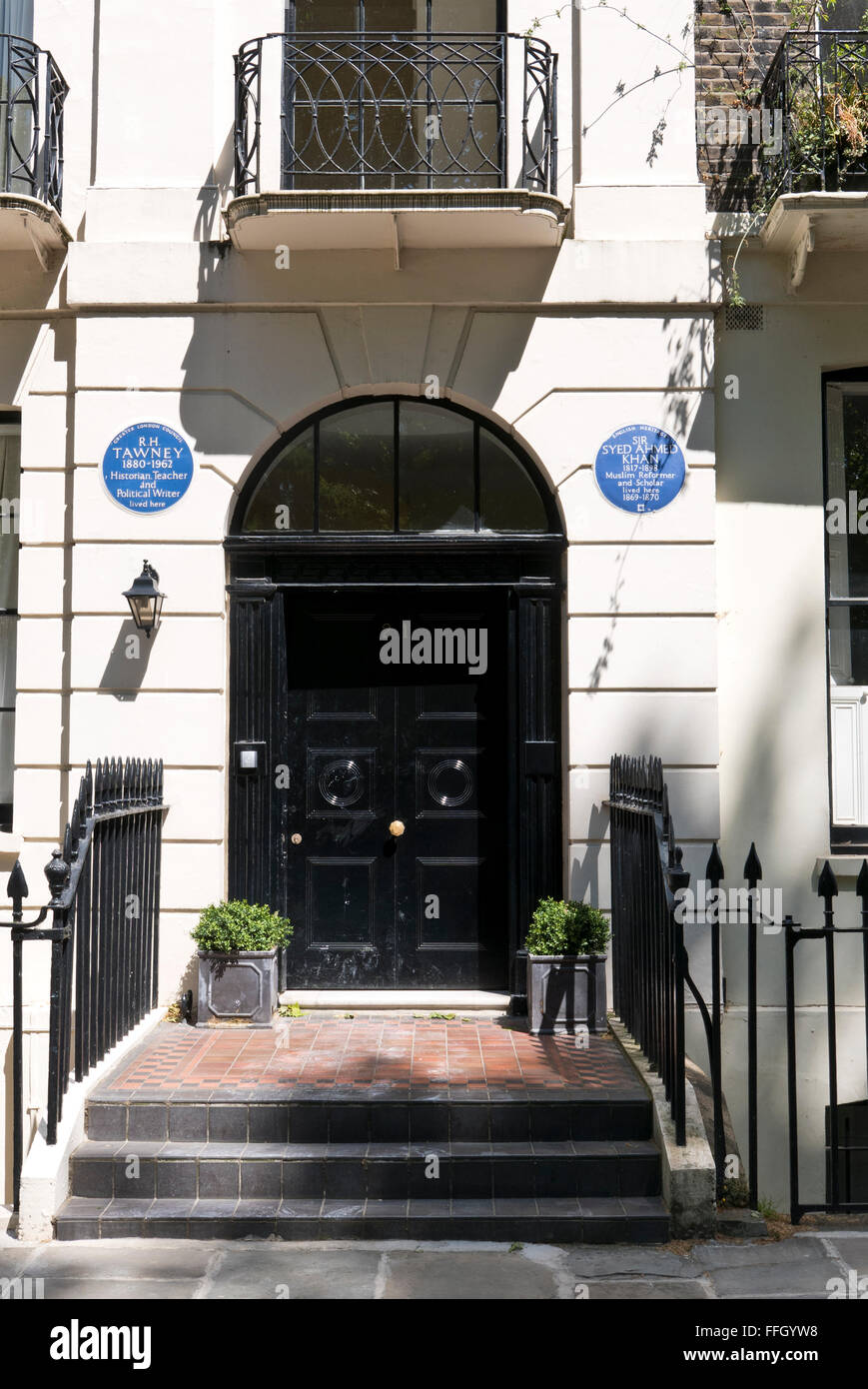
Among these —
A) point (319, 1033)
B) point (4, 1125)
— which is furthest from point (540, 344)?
point (4, 1125)

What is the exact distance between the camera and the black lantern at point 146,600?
7559 millimetres

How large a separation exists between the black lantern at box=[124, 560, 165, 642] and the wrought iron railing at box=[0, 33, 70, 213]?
2504 mm

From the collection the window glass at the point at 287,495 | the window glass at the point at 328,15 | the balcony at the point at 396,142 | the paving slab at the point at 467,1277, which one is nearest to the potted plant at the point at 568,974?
the paving slab at the point at 467,1277

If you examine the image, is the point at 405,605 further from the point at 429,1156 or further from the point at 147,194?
the point at 429,1156

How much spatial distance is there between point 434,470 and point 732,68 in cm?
332

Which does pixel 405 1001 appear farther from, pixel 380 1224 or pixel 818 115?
pixel 818 115

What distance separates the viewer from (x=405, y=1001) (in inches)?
306

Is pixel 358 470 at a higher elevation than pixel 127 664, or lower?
higher

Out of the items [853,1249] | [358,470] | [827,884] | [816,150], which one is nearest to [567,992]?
[853,1249]

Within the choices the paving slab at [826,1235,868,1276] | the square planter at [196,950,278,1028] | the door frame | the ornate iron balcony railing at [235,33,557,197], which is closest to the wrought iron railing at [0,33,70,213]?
the ornate iron balcony railing at [235,33,557,197]

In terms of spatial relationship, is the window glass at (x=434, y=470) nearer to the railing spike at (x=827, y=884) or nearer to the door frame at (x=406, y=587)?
the door frame at (x=406, y=587)

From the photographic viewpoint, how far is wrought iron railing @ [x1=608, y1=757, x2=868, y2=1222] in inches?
202

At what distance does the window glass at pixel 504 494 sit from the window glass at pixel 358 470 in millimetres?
610

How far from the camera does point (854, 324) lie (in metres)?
7.97
